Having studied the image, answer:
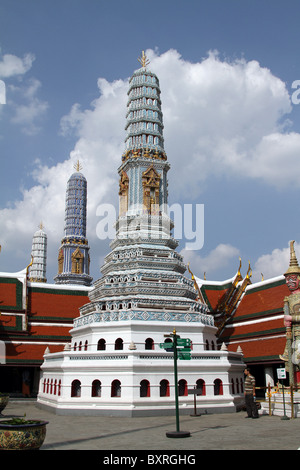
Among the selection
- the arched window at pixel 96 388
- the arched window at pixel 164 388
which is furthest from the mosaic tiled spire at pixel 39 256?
the arched window at pixel 164 388

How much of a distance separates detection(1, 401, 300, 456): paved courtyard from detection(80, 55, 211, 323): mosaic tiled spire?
8.36 m

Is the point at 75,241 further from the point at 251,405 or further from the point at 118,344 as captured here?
the point at 251,405

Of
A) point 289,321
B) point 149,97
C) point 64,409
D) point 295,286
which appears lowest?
point 64,409

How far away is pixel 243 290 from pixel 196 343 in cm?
1316

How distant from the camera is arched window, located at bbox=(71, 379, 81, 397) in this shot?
25797 millimetres

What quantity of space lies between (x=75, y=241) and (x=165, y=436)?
59.9m

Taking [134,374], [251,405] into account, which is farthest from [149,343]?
[251,405]

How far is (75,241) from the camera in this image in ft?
243

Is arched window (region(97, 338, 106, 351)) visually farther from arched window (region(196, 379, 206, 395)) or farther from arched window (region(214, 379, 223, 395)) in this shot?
arched window (region(214, 379, 223, 395))

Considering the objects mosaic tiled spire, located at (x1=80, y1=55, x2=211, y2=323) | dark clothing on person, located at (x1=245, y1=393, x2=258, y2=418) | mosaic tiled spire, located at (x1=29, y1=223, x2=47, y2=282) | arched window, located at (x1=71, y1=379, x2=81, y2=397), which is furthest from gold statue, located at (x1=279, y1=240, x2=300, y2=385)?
mosaic tiled spire, located at (x1=29, y1=223, x2=47, y2=282)

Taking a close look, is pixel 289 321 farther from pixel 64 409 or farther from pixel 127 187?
pixel 127 187
